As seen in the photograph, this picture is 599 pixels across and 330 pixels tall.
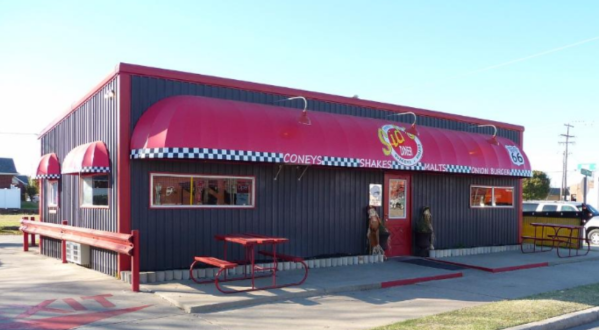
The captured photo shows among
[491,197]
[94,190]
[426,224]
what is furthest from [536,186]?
[94,190]

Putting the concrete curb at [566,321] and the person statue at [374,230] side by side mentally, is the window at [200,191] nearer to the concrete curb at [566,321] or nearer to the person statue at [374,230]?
the person statue at [374,230]

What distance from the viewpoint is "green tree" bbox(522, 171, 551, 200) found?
54750mm

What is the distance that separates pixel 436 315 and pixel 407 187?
6960 millimetres

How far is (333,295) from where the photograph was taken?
32.8ft

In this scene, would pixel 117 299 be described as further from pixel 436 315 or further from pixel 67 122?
pixel 67 122

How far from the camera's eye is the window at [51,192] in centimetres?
1521

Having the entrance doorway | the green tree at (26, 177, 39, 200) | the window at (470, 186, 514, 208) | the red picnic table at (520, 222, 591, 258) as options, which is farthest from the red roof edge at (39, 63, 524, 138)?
the green tree at (26, 177, 39, 200)

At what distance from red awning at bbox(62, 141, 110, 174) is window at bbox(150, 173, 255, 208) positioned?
1159mm

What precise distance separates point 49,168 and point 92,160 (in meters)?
4.44

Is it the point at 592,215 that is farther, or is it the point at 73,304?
the point at 592,215

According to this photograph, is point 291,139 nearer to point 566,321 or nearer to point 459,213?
point 566,321

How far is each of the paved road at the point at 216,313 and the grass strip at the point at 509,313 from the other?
397mm

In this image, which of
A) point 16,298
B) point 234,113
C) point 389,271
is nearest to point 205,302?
point 16,298

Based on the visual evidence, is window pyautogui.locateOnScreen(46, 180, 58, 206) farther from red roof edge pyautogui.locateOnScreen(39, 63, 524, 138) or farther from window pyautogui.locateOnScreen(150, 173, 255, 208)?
window pyautogui.locateOnScreen(150, 173, 255, 208)
